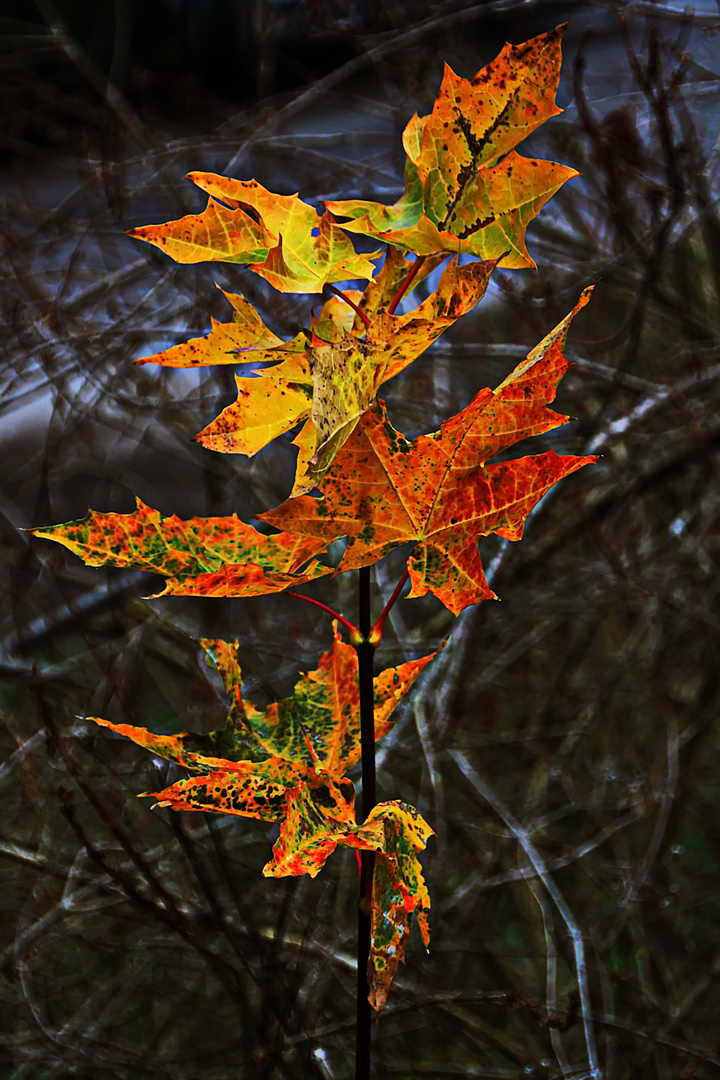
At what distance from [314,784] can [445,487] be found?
0.16m

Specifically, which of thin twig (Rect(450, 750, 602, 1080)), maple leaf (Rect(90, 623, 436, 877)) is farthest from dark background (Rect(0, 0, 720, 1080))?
maple leaf (Rect(90, 623, 436, 877))

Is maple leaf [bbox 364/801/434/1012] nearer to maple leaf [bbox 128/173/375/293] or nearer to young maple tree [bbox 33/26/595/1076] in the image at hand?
young maple tree [bbox 33/26/595/1076]

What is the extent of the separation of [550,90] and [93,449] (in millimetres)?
1075

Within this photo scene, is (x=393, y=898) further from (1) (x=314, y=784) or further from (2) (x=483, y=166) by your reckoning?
(2) (x=483, y=166)

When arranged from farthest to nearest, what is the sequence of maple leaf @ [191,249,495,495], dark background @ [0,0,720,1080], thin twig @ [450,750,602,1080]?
dark background @ [0,0,720,1080] < thin twig @ [450,750,602,1080] < maple leaf @ [191,249,495,495]

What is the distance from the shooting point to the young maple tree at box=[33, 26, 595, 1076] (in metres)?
0.32

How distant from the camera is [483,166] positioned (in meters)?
0.33

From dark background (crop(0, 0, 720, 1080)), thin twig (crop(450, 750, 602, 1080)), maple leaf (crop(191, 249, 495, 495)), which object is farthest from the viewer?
dark background (crop(0, 0, 720, 1080))

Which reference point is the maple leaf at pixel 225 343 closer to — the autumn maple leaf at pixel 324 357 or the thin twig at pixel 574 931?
the autumn maple leaf at pixel 324 357

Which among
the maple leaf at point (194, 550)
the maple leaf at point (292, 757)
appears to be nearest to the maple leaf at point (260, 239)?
the maple leaf at point (194, 550)

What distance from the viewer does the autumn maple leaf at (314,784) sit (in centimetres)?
35

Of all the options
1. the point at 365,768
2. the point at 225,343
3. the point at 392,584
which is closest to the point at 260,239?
the point at 225,343

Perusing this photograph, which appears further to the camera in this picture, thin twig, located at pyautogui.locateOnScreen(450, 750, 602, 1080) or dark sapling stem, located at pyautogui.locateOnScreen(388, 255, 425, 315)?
thin twig, located at pyautogui.locateOnScreen(450, 750, 602, 1080)

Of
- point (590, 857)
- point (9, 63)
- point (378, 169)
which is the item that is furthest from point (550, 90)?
point (9, 63)
